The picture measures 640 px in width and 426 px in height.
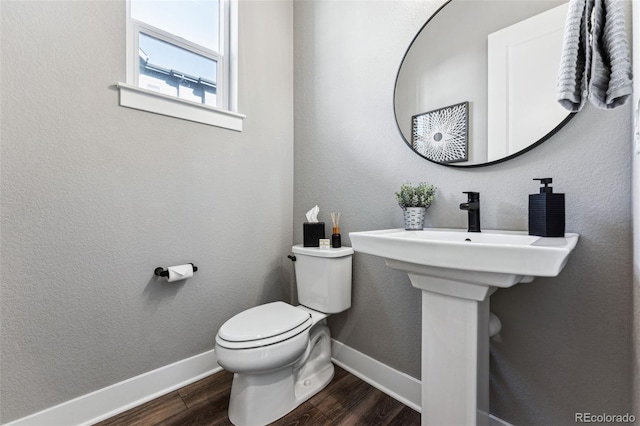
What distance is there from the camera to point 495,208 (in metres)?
1.09

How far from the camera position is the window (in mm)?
1386

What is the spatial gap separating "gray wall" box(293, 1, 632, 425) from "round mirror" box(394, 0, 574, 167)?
0.06m

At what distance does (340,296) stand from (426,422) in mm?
669

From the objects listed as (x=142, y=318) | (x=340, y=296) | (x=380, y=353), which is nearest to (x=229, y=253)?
(x=142, y=318)

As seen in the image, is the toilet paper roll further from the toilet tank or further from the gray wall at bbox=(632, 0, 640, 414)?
the gray wall at bbox=(632, 0, 640, 414)

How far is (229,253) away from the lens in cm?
167

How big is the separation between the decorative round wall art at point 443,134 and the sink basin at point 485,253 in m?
0.39

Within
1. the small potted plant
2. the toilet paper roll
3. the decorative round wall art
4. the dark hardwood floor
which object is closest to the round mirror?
the decorative round wall art

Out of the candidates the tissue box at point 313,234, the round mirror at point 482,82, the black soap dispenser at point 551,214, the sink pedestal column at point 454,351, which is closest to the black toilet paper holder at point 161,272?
the tissue box at point 313,234

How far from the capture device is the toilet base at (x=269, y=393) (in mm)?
1193

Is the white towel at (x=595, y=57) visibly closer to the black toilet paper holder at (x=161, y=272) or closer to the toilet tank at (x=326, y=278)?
the toilet tank at (x=326, y=278)

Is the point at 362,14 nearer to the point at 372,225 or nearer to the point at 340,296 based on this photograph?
the point at 372,225

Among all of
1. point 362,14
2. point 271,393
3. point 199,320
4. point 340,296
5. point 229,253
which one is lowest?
point 271,393

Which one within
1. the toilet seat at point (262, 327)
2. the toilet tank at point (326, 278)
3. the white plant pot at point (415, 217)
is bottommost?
the toilet seat at point (262, 327)
